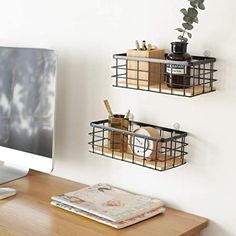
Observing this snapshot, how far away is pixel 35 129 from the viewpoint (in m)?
2.07

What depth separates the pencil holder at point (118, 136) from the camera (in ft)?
6.05

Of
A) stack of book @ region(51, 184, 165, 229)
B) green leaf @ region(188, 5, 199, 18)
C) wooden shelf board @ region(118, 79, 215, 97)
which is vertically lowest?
stack of book @ region(51, 184, 165, 229)

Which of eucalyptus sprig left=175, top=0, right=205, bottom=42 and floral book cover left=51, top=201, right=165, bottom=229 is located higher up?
eucalyptus sprig left=175, top=0, right=205, bottom=42

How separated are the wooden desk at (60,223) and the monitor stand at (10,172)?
19cm

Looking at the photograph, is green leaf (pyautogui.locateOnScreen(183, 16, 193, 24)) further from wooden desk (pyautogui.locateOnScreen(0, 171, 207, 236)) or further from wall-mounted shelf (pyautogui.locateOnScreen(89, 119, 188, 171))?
wooden desk (pyautogui.locateOnScreen(0, 171, 207, 236))

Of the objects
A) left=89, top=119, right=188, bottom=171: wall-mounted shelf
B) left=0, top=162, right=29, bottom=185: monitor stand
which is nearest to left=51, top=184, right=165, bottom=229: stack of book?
left=89, top=119, right=188, bottom=171: wall-mounted shelf

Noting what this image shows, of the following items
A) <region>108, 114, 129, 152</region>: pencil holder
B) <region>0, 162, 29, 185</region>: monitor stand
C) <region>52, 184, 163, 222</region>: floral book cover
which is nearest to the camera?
<region>52, 184, 163, 222</region>: floral book cover

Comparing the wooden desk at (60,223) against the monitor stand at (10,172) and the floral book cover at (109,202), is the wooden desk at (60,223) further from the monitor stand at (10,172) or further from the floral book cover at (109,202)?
the monitor stand at (10,172)

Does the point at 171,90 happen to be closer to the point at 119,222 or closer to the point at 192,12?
the point at 192,12

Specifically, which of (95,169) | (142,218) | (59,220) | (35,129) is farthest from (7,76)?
(142,218)

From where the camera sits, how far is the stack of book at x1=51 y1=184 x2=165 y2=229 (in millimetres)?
1678

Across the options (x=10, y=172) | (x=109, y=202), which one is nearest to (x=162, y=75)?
(x=109, y=202)

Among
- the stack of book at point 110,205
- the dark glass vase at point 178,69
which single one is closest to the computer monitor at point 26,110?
the stack of book at point 110,205

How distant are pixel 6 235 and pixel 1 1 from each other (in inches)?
44.7
